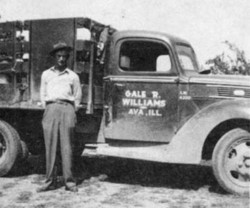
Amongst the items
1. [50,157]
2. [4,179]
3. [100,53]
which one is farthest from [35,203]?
[100,53]

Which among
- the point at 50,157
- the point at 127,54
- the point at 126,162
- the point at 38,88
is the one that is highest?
the point at 127,54

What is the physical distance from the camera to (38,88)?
22.0 ft

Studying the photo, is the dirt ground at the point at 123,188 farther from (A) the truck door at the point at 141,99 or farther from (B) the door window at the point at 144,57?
(B) the door window at the point at 144,57

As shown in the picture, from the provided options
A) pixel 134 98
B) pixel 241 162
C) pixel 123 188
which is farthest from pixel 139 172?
pixel 241 162

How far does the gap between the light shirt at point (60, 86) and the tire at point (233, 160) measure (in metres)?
1.92

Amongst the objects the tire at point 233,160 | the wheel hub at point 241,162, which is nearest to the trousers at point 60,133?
the tire at point 233,160

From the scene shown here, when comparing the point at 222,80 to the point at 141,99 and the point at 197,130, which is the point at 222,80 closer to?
the point at 197,130

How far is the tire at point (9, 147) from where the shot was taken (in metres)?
6.82

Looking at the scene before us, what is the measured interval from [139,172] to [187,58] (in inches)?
78.0

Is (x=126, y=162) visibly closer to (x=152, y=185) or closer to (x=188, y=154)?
(x=152, y=185)

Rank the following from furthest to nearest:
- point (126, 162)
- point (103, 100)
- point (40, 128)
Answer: point (126, 162) → point (40, 128) → point (103, 100)

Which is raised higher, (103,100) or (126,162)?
Result: (103,100)

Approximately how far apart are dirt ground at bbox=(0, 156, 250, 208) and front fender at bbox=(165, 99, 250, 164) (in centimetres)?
49

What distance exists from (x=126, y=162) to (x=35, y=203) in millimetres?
3215
